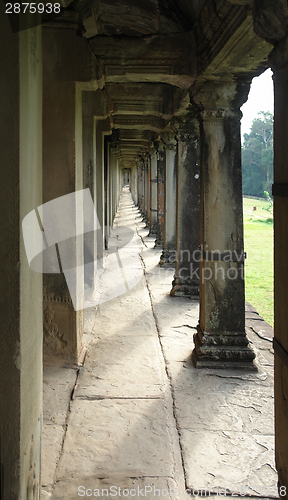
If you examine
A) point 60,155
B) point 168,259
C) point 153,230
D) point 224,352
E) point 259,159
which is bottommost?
point 224,352

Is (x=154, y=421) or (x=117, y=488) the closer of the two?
(x=117, y=488)

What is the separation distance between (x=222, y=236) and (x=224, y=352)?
45.4 inches

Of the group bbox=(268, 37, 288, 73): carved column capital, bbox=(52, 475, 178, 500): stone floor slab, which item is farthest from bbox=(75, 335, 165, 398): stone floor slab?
bbox=(268, 37, 288, 73): carved column capital

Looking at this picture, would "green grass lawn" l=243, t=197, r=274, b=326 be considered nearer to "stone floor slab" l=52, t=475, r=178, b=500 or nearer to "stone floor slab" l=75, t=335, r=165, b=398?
"stone floor slab" l=75, t=335, r=165, b=398

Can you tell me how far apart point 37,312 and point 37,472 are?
0.76m

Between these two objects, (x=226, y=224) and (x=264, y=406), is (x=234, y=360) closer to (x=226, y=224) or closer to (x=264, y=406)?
(x=264, y=406)

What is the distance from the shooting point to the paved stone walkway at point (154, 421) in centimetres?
240

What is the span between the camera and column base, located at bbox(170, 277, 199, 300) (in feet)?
21.5

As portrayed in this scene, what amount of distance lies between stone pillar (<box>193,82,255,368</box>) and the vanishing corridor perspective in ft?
0.05

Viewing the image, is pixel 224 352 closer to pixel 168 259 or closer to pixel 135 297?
pixel 135 297

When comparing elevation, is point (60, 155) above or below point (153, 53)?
below

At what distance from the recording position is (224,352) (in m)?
4.05

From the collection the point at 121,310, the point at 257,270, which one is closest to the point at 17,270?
the point at 121,310

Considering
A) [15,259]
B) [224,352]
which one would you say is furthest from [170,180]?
[15,259]
